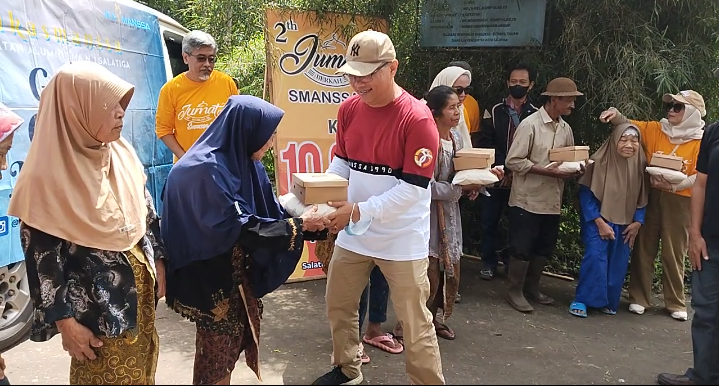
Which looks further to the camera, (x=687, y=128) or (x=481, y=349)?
(x=687, y=128)

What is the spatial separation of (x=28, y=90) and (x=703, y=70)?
493 centimetres

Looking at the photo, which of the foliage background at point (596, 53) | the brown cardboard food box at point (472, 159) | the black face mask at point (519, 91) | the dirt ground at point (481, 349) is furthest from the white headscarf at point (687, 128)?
the brown cardboard food box at point (472, 159)

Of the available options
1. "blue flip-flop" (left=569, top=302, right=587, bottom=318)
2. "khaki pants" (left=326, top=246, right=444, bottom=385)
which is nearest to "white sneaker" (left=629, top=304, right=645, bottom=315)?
"blue flip-flop" (left=569, top=302, right=587, bottom=318)

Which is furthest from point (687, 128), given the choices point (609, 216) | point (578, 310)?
point (578, 310)

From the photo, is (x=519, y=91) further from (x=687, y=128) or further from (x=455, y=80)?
(x=687, y=128)

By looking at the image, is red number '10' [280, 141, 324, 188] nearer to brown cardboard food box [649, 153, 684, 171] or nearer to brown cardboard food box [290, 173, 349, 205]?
brown cardboard food box [290, 173, 349, 205]

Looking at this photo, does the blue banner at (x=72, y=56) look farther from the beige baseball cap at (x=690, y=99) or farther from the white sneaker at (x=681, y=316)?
the white sneaker at (x=681, y=316)

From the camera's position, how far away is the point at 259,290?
2465mm

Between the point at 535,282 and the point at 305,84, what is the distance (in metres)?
2.53

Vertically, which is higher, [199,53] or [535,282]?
[199,53]

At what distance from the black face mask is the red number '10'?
5.53ft

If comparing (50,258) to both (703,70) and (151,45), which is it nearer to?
(151,45)

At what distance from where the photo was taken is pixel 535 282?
4711 millimetres

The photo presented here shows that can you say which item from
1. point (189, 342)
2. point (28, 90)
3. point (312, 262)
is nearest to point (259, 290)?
point (189, 342)
